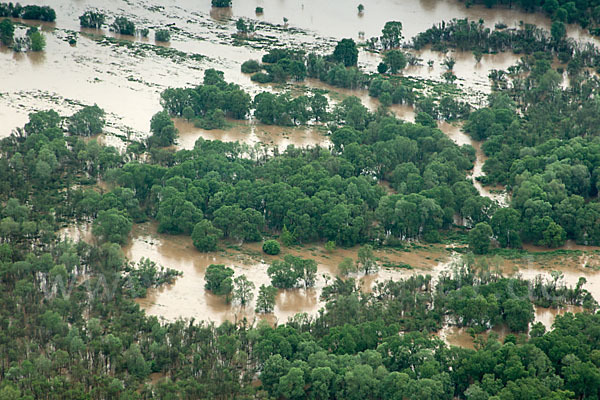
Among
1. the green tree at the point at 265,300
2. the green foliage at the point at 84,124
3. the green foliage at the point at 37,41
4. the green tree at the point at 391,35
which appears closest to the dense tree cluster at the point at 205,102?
the green foliage at the point at 84,124

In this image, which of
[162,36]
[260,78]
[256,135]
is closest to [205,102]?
[256,135]

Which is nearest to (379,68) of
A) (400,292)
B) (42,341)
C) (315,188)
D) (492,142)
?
(492,142)

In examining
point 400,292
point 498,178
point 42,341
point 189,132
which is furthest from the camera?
point 189,132

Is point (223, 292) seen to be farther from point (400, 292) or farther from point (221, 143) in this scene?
point (221, 143)

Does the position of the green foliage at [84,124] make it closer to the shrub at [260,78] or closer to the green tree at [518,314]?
the shrub at [260,78]

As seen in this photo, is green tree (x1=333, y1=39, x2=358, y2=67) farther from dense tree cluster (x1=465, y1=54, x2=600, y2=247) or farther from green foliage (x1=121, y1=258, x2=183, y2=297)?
green foliage (x1=121, y1=258, x2=183, y2=297)
